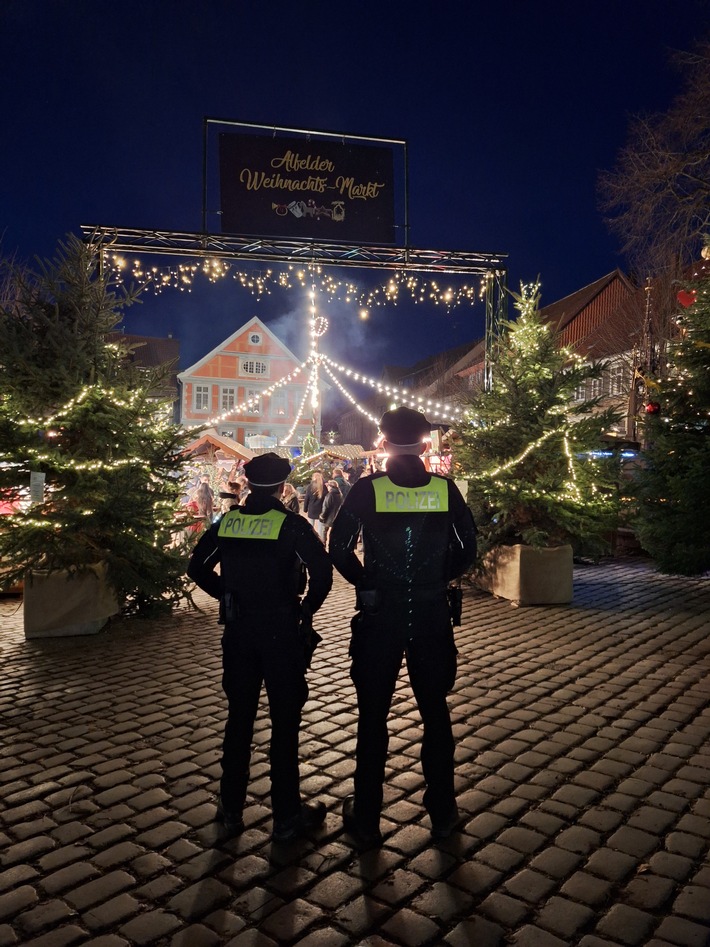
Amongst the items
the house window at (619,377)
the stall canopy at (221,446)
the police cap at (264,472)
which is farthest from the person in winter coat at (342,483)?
the house window at (619,377)

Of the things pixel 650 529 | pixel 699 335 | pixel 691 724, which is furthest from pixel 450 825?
pixel 699 335

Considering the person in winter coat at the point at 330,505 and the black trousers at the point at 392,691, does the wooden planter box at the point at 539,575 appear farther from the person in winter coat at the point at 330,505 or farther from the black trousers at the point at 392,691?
the black trousers at the point at 392,691

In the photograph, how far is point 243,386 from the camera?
156 ft

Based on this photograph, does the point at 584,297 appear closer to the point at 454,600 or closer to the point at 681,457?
the point at 681,457

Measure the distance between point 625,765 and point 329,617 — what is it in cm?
506

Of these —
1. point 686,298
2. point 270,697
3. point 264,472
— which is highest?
point 686,298

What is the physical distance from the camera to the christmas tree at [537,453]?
9.92m

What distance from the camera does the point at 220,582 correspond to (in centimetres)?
384

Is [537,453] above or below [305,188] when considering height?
below

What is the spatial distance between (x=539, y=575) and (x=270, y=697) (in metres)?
6.89

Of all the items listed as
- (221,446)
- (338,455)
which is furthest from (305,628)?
(338,455)

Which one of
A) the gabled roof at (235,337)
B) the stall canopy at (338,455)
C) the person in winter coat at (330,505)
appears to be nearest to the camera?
the person in winter coat at (330,505)

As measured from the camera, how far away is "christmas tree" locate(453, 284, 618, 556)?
992 cm

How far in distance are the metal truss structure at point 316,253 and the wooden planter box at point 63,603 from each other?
6164 millimetres
